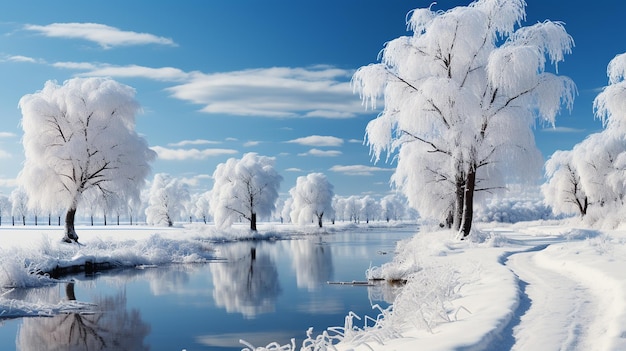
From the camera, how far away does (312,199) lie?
252ft

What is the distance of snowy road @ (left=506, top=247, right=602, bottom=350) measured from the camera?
6078 mm

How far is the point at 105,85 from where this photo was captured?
99.3ft

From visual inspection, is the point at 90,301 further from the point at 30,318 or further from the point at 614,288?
the point at 614,288

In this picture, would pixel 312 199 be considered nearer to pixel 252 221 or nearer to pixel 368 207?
pixel 252 221

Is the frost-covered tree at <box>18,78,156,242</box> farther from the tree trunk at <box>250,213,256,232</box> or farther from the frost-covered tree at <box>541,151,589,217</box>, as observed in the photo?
the frost-covered tree at <box>541,151,589,217</box>

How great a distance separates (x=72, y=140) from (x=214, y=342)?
2128 centimetres

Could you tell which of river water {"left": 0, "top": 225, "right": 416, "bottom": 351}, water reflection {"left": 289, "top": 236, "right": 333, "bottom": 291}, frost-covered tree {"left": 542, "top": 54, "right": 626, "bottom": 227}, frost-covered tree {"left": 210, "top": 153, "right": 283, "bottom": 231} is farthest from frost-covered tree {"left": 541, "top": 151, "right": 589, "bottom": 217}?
river water {"left": 0, "top": 225, "right": 416, "bottom": 351}

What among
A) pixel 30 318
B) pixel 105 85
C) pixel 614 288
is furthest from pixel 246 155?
pixel 614 288

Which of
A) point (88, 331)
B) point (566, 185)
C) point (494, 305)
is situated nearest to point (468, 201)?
point (494, 305)

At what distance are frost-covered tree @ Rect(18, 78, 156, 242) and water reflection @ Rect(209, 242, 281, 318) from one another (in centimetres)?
835

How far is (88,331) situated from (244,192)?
4526cm

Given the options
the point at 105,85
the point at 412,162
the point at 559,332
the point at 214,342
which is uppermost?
the point at 105,85

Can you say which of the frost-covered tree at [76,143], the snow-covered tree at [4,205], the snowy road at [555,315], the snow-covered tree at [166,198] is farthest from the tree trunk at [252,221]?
the snow-covered tree at [4,205]

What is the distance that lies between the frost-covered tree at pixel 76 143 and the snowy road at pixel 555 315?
78.1 feet
